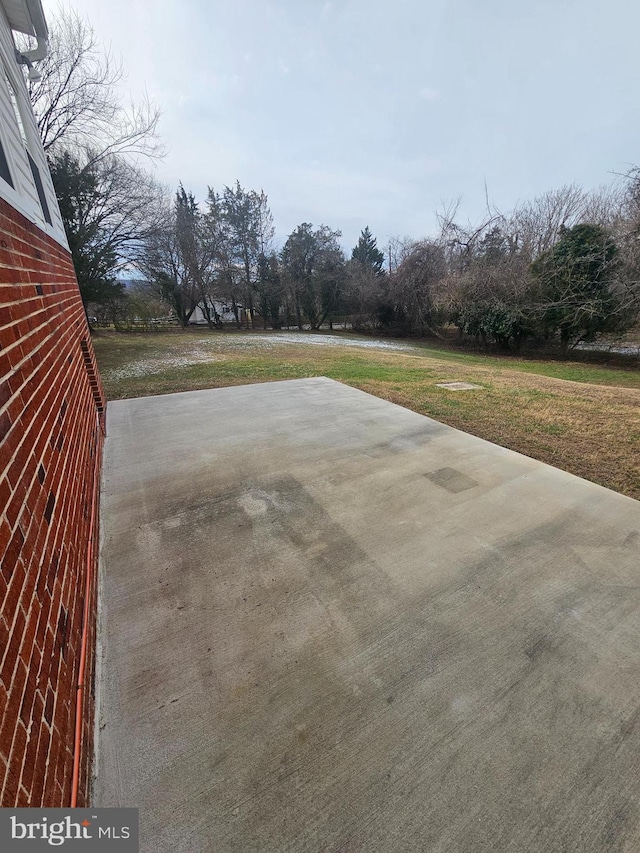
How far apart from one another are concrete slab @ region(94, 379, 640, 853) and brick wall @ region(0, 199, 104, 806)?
0.65 feet

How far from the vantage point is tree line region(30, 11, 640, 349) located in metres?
10.8

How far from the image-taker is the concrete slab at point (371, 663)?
0.97m

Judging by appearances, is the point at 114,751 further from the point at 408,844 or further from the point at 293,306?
the point at 293,306

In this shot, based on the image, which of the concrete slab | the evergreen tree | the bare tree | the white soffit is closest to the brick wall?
the concrete slab

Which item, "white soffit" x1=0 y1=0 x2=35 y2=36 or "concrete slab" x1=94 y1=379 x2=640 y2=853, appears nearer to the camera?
"concrete slab" x1=94 y1=379 x2=640 y2=853

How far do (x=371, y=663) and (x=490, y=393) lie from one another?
5.33 metres

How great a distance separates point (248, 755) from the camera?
1087 mm

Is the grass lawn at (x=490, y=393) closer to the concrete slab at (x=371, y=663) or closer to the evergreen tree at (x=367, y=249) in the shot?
the concrete slab at (x=371, y=663)

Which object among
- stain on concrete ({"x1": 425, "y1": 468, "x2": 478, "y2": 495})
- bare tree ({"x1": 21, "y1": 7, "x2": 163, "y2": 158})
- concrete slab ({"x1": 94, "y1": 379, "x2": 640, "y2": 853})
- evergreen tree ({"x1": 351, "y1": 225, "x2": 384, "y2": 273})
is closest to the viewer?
concrete slab ({"x1": 94, "y1": 379, "x2": 640, "y2": 853})

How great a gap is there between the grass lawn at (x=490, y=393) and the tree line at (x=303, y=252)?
133 inches

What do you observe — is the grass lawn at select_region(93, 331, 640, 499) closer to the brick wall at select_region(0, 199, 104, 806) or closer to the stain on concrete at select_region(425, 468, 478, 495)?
the stain on concrete at select_region(425, 468, 478, 495)

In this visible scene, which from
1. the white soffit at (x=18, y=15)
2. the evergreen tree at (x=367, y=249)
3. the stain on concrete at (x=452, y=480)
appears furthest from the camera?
the evergreen tree at (x=367, y=249)

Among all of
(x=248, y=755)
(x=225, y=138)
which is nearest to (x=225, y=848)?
(x=248, y=755)

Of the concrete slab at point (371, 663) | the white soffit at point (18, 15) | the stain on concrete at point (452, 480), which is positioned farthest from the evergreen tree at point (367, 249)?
the concrete slab at point (371, 663)
